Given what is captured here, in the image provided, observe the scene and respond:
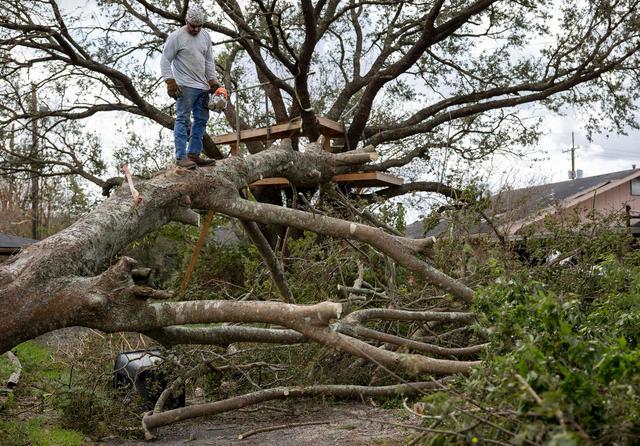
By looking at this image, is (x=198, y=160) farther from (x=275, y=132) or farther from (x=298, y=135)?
(x=298, y=135)

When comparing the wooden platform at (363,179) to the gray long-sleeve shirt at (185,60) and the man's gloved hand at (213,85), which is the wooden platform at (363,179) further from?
the gray long-sleeve shirt at (185,60)

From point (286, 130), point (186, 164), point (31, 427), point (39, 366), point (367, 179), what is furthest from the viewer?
point (367, 179)

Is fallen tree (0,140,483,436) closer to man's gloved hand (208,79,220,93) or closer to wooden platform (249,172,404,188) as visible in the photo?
man's gloved hand (208,79,220,93)

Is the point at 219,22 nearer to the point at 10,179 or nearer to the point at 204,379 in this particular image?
A: the point at 10,179

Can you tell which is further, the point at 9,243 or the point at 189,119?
the point at 9,243

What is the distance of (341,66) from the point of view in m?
18.0

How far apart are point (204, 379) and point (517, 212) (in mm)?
4727

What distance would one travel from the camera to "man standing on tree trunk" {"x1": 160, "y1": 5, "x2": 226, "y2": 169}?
627 cm

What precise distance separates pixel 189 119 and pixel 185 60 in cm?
53

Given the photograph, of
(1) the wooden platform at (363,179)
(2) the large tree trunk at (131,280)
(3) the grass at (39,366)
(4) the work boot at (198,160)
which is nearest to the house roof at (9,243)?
(3) the grass at (39,366)

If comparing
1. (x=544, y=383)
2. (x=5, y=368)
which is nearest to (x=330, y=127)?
(x=5, y=368)

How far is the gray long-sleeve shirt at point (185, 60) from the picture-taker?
250 inches

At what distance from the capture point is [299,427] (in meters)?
5.82

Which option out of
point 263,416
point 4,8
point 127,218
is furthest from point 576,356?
point 4,8
